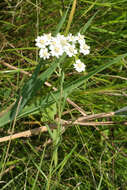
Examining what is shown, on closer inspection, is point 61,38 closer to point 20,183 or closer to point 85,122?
point 85,122

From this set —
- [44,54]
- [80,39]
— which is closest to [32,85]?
[44,54]

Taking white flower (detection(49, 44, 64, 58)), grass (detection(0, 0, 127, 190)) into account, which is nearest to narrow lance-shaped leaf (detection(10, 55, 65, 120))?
grass (detection(0, 0, 127, 190))

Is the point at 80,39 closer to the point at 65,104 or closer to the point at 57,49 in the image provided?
the point at 57,49

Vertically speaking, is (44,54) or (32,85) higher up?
(44,54)

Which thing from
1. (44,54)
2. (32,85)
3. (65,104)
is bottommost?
(65,104)

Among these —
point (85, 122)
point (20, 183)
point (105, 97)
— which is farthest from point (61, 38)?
point (20, 183)

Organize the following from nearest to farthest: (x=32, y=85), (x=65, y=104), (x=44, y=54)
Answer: (x=44, y=54) < (x=32, y=85) < (x=65, y=104)

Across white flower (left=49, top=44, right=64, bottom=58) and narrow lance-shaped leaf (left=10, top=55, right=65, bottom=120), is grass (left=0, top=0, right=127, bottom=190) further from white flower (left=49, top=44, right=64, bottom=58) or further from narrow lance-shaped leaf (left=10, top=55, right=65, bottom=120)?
white flower (left=49, top=44, right=64, bottom=58)

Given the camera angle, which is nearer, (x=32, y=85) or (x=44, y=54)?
(x=44, y=54)
